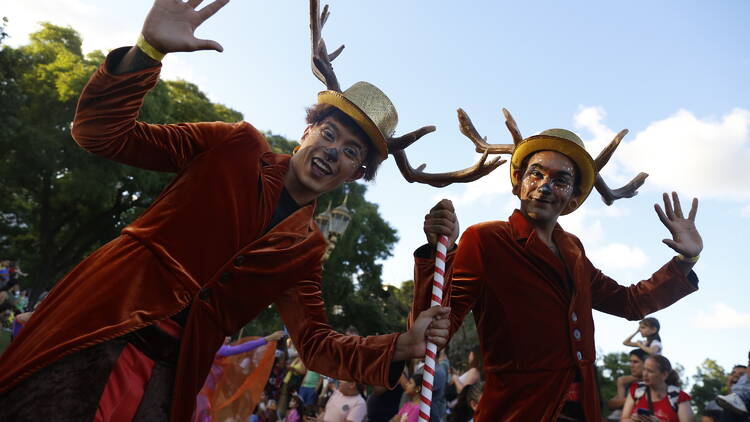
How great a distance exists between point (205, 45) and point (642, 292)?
321 centimetres

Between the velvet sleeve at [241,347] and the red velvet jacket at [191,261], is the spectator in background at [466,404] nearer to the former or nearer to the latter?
the velvet sleeve at [241,347]

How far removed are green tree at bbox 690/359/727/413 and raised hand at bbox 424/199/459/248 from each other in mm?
53559

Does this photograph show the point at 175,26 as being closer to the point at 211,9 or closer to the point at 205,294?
the point at 211,9

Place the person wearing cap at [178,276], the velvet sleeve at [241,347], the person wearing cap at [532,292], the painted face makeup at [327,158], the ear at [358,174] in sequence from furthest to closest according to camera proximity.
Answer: the velvet sleeve at [241,347] < the ear at [358,174] < the person wearing cap at [532,292] < the painted face makeup at [327,158] < the person wearing cap at [178,276]

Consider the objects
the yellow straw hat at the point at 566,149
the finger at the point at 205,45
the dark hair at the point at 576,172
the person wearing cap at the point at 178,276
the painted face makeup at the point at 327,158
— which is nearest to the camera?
the person wearing cap at the point at 178,276

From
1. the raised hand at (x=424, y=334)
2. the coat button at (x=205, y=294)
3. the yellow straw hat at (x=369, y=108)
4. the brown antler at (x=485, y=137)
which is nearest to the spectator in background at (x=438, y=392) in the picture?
the brown antler at (x=485, y=137)

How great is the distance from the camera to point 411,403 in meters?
7.08

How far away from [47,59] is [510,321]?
75.3ft

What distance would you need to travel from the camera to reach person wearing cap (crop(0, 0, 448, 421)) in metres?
2.17

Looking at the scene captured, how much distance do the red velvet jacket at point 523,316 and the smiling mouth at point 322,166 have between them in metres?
0.66

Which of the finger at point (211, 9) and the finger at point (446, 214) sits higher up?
the finger at point (211, 9)

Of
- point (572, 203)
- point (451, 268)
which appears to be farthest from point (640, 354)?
point (451, 268)

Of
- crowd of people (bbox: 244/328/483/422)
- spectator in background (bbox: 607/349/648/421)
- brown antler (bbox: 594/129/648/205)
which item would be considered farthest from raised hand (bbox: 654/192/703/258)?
spectator in background (bbox: 607/349/648/421)

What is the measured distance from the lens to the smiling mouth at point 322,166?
3.06 m
